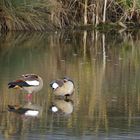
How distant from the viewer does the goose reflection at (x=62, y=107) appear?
41.5 ft

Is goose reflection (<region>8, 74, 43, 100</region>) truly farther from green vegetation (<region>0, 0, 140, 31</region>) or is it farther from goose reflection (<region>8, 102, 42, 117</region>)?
green vegetation (<region>0, 0, 140, 31</region>)

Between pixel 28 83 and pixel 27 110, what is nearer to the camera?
pixel 27 110

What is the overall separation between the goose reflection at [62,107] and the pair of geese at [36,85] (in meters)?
0.14

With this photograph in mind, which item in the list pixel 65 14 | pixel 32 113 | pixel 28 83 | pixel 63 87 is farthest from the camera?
pixel 65 14

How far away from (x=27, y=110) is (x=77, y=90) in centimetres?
254

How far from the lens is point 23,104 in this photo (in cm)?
1312

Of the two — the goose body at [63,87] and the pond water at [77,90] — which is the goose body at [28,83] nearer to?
the pond water at [77,90]

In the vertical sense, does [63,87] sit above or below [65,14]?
below

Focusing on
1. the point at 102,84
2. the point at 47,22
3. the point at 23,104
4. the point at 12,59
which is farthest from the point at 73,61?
the point at 47,22

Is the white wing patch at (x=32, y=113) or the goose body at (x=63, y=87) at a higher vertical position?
the goose body at (x=63, y=87)

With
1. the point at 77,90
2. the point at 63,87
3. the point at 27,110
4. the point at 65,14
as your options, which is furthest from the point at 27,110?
the point at 65,14

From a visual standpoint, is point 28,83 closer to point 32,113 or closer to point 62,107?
point 62,107

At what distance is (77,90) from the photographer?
49.1ft

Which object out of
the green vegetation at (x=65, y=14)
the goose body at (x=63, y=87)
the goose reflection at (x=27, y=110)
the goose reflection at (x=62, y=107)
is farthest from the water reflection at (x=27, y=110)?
the green vegetation at (x=65, y=14)
